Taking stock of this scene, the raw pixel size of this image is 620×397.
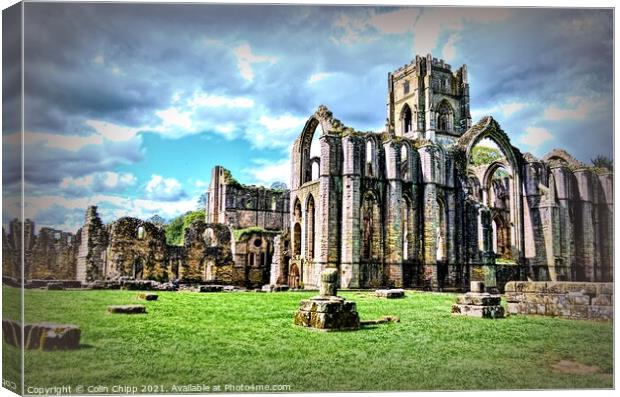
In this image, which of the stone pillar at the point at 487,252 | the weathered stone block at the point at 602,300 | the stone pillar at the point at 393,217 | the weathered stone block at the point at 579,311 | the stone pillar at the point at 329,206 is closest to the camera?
the weathered stone block at the point at 602,300

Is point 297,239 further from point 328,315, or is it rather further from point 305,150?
point 328,315

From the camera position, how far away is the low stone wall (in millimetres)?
10644

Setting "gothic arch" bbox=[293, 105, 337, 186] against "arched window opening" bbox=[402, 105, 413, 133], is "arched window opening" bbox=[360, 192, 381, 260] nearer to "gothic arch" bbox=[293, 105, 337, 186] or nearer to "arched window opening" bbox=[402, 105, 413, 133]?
"gothic arch" bbox=[293, 105, 337, 186]

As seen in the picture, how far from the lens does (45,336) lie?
775 cm

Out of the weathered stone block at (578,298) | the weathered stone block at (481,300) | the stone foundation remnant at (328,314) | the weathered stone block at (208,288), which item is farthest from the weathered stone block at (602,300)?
the weathered stone block at (208,288)

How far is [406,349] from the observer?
902 centimetres

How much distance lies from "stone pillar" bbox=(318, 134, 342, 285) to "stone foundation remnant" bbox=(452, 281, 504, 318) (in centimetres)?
863

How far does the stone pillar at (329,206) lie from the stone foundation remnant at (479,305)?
8.63m

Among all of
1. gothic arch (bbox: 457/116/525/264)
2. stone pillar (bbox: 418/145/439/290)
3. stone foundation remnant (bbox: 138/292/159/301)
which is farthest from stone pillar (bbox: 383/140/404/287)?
stone foundation remnant (bbox: 138/292/159/301)

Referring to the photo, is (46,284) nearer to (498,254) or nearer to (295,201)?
(295,201)

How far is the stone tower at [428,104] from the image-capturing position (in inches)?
2126

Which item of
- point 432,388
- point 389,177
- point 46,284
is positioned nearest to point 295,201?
point 389,177

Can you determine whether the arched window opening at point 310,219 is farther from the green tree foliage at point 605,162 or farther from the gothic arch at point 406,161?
the green tree foliage at point 605,162

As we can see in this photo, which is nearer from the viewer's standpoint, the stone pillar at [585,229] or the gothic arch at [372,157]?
the stone pillar at [585,229]
